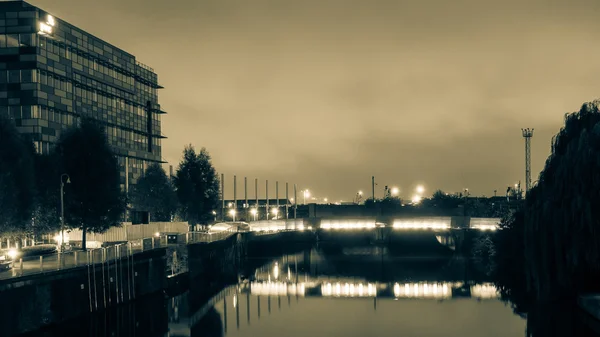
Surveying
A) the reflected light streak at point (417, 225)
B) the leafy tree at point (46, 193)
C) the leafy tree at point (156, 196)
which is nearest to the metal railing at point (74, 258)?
the leafy tree at point (46, 193)

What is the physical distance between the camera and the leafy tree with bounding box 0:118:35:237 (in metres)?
53.2

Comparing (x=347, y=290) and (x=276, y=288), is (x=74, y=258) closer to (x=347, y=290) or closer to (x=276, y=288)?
(x=276, y=288)

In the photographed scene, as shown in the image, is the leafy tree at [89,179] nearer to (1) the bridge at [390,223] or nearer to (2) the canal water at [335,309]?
(2) the canal water at [335,309]

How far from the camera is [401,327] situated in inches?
1982

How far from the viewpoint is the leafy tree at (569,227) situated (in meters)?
34.8

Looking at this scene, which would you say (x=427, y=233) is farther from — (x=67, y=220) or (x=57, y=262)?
(x=57, y=262)

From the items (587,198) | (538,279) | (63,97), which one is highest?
(63,97)

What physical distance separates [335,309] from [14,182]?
26940mm

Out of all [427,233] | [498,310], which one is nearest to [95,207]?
[498,310]

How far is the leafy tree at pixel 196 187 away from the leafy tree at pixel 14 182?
4394 centimetres

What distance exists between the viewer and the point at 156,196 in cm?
9925

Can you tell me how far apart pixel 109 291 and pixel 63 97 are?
6444 cm

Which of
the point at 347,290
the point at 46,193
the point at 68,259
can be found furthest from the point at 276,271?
the point at 68,259

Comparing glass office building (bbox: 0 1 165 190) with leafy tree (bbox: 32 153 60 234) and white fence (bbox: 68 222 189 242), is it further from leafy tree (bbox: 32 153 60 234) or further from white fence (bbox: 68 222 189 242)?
leafy tree (bbox: 32 153 60 234)
